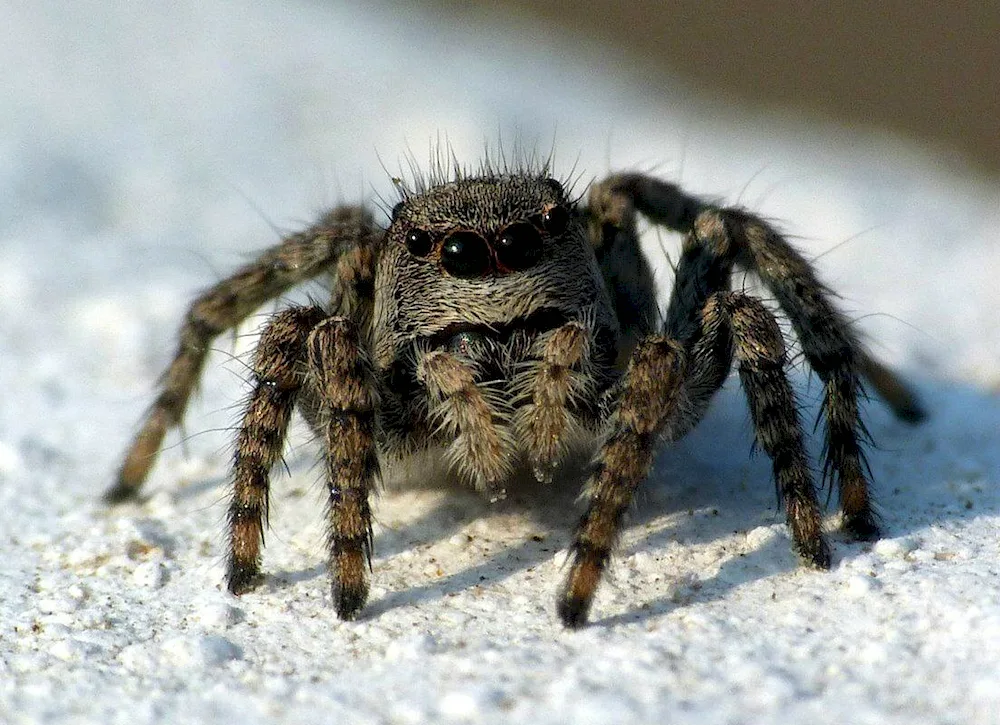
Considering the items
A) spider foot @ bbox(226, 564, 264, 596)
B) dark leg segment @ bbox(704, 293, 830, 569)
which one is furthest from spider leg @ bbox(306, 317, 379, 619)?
dark leg segment @ bbox(704, 293, 830, 569)

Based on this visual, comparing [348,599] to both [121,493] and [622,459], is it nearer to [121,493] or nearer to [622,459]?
[622,459]

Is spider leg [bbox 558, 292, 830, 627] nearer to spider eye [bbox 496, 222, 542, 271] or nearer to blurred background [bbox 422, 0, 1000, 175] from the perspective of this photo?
spider eye [bbox 496, 222, 542, 271]

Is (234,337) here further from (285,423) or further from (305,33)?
(305,33)

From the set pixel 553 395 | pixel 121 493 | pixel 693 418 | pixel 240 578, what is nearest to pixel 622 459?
pixel 553 395

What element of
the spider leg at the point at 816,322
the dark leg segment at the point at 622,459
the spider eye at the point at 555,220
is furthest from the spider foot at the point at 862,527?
the spider eye at the point at 555,220

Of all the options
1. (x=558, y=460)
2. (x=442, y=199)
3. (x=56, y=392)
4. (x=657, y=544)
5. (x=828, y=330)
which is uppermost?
(x=442, y=199)

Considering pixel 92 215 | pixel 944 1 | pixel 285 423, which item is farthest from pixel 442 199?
pixel 944 1
